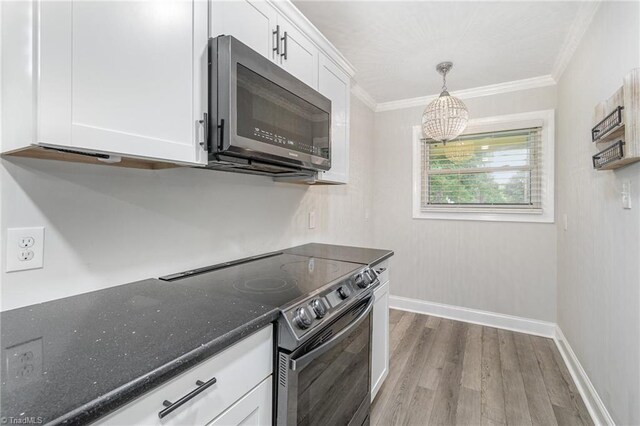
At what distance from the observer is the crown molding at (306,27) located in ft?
4.75

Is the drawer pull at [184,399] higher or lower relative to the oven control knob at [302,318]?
lower

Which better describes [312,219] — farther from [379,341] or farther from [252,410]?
[252,410]

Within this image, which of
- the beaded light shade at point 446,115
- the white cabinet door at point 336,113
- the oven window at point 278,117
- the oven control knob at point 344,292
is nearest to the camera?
the oven window at point 278,117

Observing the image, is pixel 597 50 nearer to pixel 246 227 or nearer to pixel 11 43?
pixel 246 227

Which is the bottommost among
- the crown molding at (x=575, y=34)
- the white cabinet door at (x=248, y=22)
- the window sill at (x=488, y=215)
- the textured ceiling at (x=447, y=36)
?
the window sill at (x=488, y=215)

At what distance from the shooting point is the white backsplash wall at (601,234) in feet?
4.45

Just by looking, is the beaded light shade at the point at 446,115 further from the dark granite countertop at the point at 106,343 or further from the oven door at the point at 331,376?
the dark granite countertop at the point at 106,343

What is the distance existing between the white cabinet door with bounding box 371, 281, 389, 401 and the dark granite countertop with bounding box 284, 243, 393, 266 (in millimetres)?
183

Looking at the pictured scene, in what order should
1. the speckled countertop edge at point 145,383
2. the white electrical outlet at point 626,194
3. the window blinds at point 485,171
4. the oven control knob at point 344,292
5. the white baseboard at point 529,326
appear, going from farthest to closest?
the window blinds at point 485,171, the white baseboard at point 529,326, the white electrical outlet at point 626,194, the oven control knob at point 344,292, the speckled countertop edge at point 145,383

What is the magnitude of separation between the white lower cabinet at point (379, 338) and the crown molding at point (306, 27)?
138 cm

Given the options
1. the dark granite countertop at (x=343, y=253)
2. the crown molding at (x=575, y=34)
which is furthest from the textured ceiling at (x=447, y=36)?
the dark granite countertop at (x=343, y=253)

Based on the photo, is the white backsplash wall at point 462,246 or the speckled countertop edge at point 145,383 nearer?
the speckled countertop edge at point 145,383

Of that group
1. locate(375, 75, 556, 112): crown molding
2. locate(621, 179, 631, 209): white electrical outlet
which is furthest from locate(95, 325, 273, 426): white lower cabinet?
locate(375, 75, 556, 112): crown molding

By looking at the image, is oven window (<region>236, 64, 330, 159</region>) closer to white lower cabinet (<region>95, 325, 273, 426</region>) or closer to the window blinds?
white lower cabinet (<region>95, 325, 273, 426</region>)
